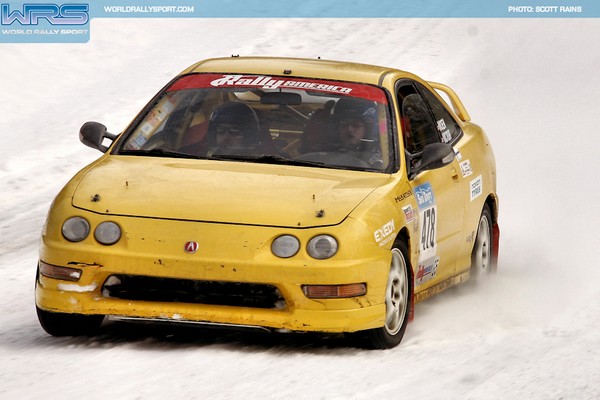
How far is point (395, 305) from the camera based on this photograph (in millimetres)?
8055

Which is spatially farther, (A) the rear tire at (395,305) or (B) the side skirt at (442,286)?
(B) the side skirt at (442,286)

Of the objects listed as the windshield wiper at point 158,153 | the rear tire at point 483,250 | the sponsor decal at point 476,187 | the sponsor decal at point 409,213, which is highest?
the windshield wiper at point 158,153

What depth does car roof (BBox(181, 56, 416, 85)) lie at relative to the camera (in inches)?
362

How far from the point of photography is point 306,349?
7.81 meters

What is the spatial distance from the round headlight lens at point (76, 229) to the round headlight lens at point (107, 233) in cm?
6

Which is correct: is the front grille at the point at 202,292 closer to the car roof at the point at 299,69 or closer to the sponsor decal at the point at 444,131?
the car roof at the point at 299,69

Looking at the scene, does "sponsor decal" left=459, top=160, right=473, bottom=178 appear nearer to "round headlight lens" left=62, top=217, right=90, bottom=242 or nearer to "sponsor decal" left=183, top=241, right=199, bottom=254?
"sponsor decal" left=183, top=241, right=199, bottom=254

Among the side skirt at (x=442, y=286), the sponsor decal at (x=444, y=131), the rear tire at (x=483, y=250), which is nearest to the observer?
the side skirt at (x=442, y=286)

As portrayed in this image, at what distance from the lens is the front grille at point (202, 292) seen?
7.52 meters

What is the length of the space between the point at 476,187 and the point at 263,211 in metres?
2.69

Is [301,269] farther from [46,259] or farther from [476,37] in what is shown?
[476,37]

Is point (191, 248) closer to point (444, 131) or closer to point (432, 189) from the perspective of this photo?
point (432, 189)

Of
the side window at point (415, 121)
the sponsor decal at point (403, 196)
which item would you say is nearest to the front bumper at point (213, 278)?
the sponsor decal at point (403, 196)

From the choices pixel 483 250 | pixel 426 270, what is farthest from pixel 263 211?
pixel 483 250
